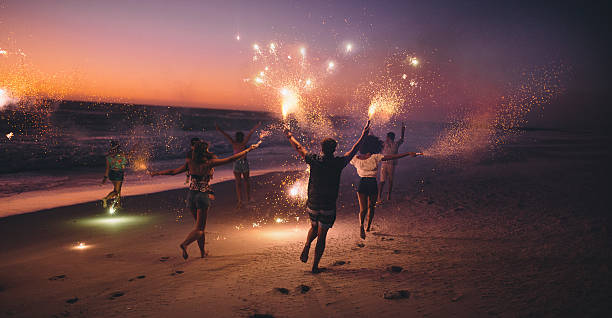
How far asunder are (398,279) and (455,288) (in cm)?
74

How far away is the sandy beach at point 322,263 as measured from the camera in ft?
13.6

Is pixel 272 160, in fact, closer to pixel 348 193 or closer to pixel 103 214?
pixel 348 193

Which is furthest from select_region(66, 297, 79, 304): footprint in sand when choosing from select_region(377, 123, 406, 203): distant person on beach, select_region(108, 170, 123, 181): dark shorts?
select_region(377, 123, 406, 203): distant person on beach

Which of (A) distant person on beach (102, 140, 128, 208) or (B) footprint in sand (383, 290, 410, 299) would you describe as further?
(A) distant person on beach (102, 140, 128, 208)

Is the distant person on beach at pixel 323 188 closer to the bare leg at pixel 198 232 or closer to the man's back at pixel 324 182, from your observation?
the man's back at pixel 324 182

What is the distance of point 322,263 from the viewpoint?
559 centimetres

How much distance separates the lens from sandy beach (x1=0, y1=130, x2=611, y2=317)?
4.15 metres

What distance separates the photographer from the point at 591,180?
1370cm

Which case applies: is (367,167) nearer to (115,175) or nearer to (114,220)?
(114,220)

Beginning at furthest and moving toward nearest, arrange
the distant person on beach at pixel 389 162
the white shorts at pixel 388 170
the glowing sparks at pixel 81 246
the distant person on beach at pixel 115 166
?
the white shorts at pixel 388 170, the distant person on beach at pixel 389 162, the distant person on beach at pixel 115 166, the glowing sparks at pixel 81 246

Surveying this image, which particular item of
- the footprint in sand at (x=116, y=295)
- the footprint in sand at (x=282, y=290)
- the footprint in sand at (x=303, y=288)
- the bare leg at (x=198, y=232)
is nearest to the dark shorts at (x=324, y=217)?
the footprint in sand at (x=303, y=288)

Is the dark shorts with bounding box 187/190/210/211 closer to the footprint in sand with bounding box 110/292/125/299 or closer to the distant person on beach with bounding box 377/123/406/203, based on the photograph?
the footprint in sand with bounding box 110/292/125/299

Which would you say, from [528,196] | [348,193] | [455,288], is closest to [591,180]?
[528,196]

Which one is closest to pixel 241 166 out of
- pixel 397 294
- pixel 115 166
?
pixel 115 166
